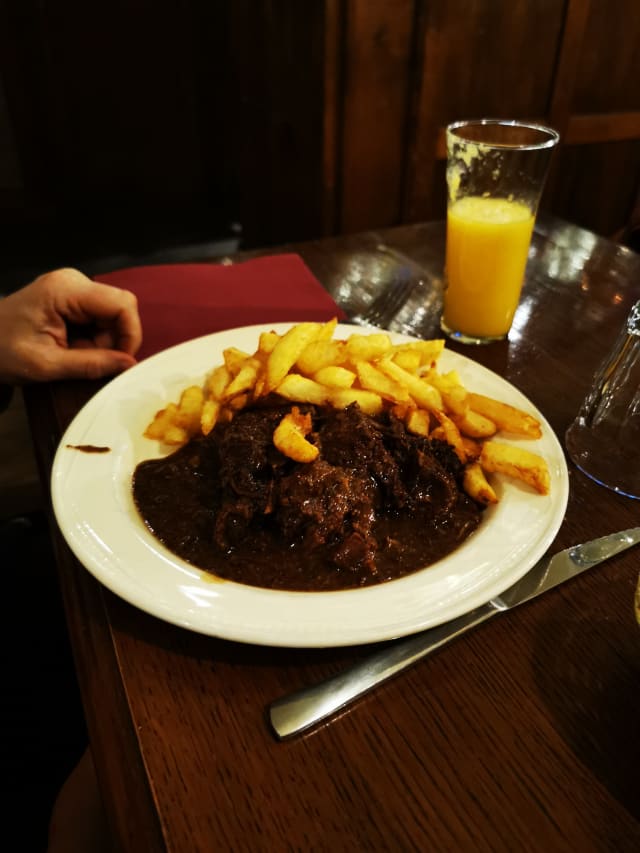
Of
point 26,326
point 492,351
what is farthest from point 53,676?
point 492,351

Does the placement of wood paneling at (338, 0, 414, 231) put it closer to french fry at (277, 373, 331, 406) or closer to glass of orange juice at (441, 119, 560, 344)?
glass of orange juice at (441, 119, 560, 344)

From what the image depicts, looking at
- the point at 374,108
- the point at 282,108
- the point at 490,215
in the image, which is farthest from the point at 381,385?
the point at 282,108

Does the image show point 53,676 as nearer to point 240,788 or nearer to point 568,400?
point 240,788

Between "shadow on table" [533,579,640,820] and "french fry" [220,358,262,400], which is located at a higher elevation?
"french fry" [220,358,262,400]

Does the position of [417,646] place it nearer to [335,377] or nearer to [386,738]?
[386,738]

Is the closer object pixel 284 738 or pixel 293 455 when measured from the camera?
pixel 284 738

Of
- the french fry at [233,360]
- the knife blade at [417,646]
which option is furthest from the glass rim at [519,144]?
the knife blade at [417,646]

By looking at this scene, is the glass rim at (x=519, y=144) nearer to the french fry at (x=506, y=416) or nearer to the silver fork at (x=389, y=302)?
the silver fork at (x=389, y=302)

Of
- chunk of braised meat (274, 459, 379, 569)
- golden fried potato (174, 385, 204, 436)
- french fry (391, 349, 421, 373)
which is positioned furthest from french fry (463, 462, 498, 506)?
golden fried potato (174, 385, 204, 436)

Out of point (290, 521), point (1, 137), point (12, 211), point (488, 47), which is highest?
point (488, 47)
